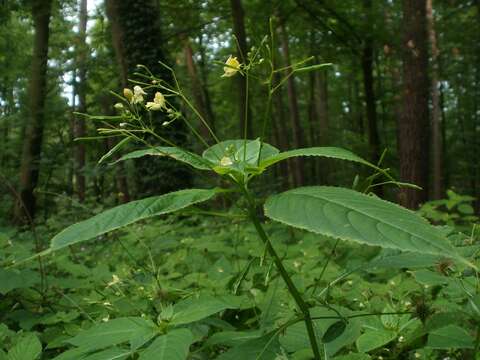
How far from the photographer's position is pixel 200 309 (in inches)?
47.3

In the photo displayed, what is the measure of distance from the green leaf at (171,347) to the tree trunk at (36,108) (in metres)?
9.73

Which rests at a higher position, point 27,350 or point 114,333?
point 114,333

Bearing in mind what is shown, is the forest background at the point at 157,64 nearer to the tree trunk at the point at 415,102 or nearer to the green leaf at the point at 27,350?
the tree trunk at the point at 415,102

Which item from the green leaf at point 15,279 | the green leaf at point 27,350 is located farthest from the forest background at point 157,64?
the green leaf at point 27,350

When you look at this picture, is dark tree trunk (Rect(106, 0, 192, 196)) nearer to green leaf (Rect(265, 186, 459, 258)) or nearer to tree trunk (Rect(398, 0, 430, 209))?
tree trunk (Rect(398, 0, 430, 209))

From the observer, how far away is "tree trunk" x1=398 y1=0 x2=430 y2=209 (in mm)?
7630

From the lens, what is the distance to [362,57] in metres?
13.2

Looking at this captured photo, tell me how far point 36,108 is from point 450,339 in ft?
34.3

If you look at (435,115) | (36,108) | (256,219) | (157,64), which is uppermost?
(157,64)

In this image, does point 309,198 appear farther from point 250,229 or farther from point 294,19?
point 294,19

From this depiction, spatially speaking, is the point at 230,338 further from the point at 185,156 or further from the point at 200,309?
the point at 185,156

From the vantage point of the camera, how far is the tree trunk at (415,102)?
7630mm

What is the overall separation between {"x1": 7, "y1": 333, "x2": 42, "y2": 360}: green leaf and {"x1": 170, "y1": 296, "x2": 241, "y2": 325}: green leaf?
46cm

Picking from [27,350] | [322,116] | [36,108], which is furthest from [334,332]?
[322,116]
